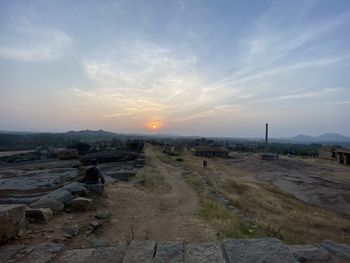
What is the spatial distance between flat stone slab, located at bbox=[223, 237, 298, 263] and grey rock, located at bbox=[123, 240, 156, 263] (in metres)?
1.23

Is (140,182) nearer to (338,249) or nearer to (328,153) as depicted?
(338,249)

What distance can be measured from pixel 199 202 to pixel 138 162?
1099cm

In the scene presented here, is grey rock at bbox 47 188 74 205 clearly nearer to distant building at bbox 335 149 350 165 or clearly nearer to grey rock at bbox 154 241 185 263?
grey rock at bbox 154 241 185 263

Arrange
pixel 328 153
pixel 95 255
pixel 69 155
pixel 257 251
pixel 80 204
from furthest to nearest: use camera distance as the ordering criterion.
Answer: pixel 328 153
pixel 69 155
pixel 80 204
pixel 95 255
pixel 257 251

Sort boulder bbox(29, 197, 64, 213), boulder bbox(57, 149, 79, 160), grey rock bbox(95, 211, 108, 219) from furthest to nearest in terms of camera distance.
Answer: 1. boulder bbox(57, 149, 79, 160)
2. grey rock bbox(95, 211, 108, 219)
3. boulder bbox(29, 197, 64, 213)

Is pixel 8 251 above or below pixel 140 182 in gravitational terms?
above

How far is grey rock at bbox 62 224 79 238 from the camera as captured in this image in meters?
6.08

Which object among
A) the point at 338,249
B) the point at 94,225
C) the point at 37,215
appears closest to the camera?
the point at 338,249

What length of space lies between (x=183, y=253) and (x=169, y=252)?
0.23m

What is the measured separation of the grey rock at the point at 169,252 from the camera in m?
4.44

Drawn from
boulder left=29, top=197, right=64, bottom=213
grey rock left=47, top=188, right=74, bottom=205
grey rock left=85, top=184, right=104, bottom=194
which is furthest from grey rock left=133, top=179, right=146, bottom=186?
boulder left=29, top=197, right=64, bottom=213

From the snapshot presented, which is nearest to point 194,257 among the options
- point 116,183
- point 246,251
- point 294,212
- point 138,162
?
point 246,251

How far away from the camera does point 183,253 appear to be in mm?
4703

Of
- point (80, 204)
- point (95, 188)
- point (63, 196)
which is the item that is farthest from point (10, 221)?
A: point (95, 188)
